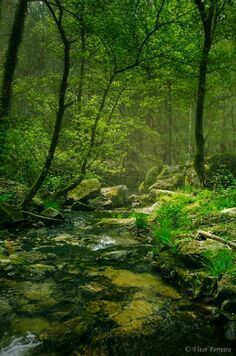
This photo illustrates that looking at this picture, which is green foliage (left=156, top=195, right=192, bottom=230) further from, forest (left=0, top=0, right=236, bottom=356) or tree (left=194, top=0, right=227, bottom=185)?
tree (left=194, top=0, right=227, bottom=185)

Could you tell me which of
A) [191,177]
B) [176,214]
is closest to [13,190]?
[176,214]

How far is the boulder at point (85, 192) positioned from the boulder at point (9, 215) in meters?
7.88

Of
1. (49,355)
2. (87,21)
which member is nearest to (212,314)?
(49,355)

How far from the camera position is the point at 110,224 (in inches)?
452

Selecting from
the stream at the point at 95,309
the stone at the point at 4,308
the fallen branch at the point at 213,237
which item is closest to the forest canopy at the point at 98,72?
the stream at the point at 95,309

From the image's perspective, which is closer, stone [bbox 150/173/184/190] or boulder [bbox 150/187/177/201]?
boulder [bbox 150/187/177/201]

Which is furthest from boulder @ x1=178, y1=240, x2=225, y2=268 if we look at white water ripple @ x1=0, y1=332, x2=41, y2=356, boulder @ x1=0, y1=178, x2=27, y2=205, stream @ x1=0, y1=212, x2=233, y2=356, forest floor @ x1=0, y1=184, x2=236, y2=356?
boulder @ x1=0, y1=178, x2=27, y2=205

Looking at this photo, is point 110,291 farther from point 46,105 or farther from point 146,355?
point 46,105

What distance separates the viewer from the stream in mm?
3861

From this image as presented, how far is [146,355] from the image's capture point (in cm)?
372

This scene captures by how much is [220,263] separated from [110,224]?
6656 millimetres

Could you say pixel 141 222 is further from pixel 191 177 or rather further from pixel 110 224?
pixel 191 177

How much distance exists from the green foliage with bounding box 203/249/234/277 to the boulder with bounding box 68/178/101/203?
44.3 ft

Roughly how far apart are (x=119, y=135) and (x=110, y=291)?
11697 millimetres
